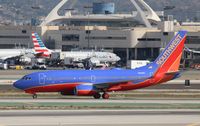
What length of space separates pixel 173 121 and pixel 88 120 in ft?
20.8

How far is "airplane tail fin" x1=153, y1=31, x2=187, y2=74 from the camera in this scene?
3479 inches

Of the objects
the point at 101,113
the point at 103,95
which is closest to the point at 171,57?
the point at 103,95

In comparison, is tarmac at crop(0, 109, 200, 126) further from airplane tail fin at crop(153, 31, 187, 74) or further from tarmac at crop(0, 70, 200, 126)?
airplane tail fin at crop(153, 31, 187, 74)

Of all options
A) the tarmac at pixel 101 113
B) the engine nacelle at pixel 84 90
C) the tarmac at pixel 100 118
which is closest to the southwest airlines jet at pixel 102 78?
the engine nacelle at pixel 84 90

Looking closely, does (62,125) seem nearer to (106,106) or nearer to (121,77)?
(106,106)

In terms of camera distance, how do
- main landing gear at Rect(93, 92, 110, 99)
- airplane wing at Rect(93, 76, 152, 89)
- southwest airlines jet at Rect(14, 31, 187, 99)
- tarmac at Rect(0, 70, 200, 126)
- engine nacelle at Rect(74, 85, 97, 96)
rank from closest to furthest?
tarmac at Rect(0, 70, 200, 126)
southwest airlines jet at Rect(14, 31, 187, 99)
engine nacelle at Rect(74, 85, 97, 96)
main landing gear at Rect(93, 92, 110, 99)
airplane wing at Rect(93, 76, 152, 89)

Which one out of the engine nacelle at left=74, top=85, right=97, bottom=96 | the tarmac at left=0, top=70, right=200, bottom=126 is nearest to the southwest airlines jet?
the engine nacelle at left=74, top=85, right=97, bottom=96

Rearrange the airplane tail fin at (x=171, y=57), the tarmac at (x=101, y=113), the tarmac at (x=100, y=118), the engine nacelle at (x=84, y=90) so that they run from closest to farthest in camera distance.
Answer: the tarmac at (x=100, y=118) → the tarmac at (x=101, y=113) → the engine nacelle at (x=84, y=90) → the airplane tail fin at (x=171, y=57)

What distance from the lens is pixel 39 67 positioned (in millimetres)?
180000

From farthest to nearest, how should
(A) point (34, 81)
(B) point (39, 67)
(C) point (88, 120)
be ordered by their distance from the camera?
(B) point (39, 67) → (A) point (34, 81) → (C) point (88, 120)

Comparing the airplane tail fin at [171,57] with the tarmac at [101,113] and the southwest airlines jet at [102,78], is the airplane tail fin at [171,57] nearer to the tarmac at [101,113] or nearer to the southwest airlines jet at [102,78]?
the southwest airlines jet at [102,78]

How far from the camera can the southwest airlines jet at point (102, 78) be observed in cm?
8350

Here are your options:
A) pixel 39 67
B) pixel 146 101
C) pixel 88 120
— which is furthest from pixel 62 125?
pixel 39 67

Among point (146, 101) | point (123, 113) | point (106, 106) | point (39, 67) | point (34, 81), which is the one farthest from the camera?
point (39, 67)
